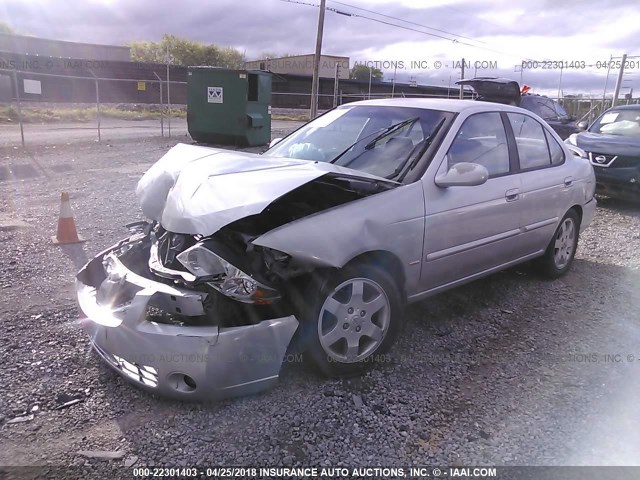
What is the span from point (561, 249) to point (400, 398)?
2.95 m

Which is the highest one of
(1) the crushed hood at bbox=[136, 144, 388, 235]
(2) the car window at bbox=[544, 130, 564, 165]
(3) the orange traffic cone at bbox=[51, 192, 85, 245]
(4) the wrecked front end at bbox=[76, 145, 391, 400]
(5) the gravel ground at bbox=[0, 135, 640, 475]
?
(2) the car window at bbox=[544, 130, 564, 165]

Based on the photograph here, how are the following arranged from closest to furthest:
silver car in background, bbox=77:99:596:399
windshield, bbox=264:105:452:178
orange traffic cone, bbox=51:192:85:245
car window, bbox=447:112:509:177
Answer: silver car in background, bbox=77:99:596:399 → windshield, bbox=264:105:452:178 → car window, bbox=447:112:509:177 → orange traffic cone, bbox=51:192:85:245

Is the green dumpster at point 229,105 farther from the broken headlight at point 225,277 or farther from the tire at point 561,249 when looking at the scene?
the broken headlight at point 225,277

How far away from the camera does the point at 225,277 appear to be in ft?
9.05

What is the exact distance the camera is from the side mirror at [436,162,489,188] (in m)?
3.42

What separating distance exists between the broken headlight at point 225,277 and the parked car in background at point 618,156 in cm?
797

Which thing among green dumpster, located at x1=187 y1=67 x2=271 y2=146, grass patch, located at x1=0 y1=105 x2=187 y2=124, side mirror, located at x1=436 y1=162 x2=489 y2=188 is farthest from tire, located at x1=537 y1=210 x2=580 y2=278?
grass patch, located at x1=0 y1=105 x2=187 y2=124

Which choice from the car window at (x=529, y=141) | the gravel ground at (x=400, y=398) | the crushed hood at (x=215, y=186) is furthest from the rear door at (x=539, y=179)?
the crushed hood at (x=215, y=186)

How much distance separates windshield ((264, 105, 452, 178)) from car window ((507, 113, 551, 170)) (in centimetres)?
96

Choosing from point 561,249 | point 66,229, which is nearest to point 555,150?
point 561,249

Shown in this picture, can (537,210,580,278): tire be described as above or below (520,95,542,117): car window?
below

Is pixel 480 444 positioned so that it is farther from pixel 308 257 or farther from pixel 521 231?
pixel 521 231

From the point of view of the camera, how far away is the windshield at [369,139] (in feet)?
12.1

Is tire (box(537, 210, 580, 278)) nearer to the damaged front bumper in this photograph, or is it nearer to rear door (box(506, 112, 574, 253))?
rear door (box(506, 112, 574, 253))
